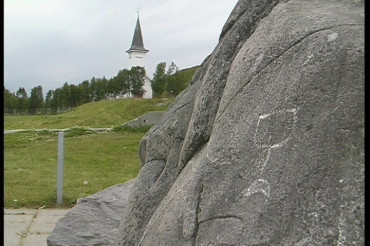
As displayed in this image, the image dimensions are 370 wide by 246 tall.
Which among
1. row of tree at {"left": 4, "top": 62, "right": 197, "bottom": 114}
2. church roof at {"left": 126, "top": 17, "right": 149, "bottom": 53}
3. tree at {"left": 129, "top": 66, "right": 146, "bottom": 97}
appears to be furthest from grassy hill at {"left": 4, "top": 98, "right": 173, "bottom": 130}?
church roof at {"left": 126, "top": 17, "right": 149, "bottom": 53}

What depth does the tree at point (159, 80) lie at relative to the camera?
3497 centimetres

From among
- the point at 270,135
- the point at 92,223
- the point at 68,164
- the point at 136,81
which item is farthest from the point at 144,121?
the point at 136,81

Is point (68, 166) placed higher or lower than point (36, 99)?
lower

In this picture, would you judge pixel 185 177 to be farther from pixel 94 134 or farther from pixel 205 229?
pixel 94 134

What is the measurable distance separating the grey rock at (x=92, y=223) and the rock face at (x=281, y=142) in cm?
135

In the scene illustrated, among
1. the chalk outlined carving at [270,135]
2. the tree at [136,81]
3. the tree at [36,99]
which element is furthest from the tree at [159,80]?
the chalk outlined carving at [270,135]

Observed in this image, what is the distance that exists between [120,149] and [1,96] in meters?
10.3

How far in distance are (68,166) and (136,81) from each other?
3227cm

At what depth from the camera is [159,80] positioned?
116 ft

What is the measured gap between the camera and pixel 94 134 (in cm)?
1678

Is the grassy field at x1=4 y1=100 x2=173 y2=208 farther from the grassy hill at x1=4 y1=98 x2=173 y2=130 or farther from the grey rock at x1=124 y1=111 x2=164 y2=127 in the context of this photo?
the grassy hill at x1=4 y1=98 x2=173 y2=130

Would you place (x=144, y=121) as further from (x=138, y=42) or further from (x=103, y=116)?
(x=138, y=42)

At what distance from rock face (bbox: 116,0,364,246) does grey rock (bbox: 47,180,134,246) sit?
135 cm

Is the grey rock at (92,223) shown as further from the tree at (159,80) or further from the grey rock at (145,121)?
the tree at (159,80)
